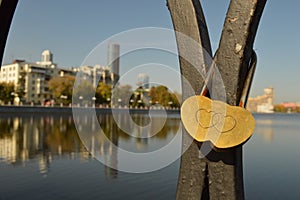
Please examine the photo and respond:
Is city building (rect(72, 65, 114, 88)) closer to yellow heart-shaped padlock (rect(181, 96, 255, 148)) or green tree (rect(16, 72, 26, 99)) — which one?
yellow heart-shaped padlock (rect(181, 96, 255, 148))

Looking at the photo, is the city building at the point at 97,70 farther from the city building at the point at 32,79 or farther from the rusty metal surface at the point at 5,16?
the city building at the point at 32,79

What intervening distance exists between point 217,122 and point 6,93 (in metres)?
49.3

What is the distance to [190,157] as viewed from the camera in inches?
55.0

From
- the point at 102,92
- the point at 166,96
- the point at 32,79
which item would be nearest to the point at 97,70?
the point at 166,96

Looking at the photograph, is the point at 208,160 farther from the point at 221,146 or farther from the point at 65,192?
the point at 65,192

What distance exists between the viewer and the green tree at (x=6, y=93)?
4572 cm

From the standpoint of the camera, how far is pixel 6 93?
152ft

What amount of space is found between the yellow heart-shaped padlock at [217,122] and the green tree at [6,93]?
160ft

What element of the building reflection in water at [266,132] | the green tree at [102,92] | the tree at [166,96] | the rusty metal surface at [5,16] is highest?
the green tree at [102,92]

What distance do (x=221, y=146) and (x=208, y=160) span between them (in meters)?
0.13

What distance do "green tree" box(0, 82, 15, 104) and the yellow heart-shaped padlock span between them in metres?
48.7

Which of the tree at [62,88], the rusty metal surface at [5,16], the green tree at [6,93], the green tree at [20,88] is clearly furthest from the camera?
the green tree at [20,88]

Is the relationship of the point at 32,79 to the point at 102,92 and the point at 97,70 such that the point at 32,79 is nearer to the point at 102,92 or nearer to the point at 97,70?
the point at 102,92

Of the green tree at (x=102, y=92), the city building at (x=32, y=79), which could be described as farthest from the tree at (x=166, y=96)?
the city building at (x=32, y=79)
